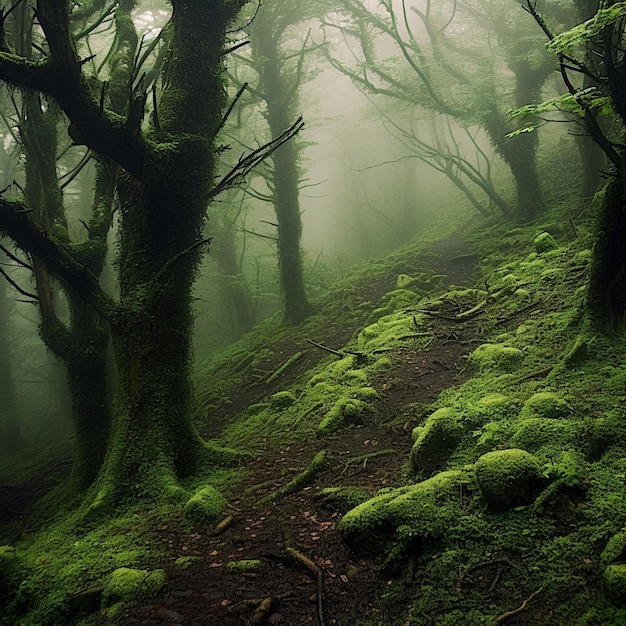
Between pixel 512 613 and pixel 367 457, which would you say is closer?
pixel 512 613

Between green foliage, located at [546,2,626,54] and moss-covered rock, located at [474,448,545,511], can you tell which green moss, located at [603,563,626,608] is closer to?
moss-covered rock, located at [474,448,545,511]

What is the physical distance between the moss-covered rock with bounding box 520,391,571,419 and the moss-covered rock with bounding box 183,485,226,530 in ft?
10.6

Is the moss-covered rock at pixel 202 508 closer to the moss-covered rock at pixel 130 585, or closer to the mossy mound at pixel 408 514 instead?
the moss-covered rock at pixel 130 585

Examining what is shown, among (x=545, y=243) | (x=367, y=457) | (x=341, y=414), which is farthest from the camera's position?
(x=545, y=243)

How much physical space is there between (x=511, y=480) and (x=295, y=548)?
5.98 feet

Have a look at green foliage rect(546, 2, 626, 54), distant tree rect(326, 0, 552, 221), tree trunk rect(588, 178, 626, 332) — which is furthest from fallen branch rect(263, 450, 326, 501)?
distant tree rect(326, 0, 552, 221)

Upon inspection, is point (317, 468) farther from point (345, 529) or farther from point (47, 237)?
point (47, 237)

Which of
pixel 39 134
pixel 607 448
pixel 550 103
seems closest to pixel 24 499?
pixel 39 134

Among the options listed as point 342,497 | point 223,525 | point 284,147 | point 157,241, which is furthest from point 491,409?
point 284,147

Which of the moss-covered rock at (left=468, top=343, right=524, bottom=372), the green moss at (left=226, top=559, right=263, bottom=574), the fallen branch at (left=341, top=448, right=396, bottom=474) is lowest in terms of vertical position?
the green moss at (left=226, top=559, right=263, bottom=574)

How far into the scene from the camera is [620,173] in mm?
4336

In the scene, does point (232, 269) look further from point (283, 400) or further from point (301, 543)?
point (301, 543)

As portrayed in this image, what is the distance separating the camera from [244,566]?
11.4 feet

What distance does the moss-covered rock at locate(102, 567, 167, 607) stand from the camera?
130 inches
